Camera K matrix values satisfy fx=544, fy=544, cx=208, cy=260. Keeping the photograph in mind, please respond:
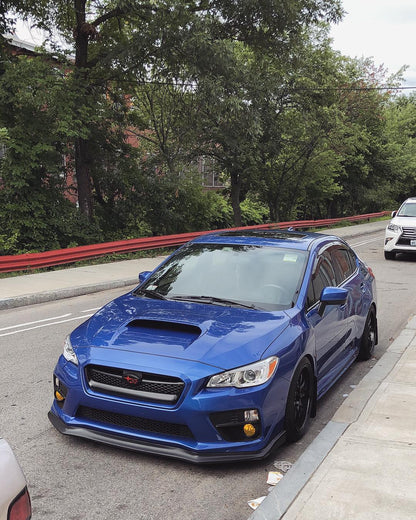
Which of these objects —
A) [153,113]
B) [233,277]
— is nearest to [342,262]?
[233,277]

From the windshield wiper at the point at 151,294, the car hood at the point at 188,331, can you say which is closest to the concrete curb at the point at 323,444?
the car hood at the point at 188,331

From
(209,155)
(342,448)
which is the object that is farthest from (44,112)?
(342,448)

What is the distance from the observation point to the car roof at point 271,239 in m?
5.51

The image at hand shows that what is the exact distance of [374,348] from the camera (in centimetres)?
730

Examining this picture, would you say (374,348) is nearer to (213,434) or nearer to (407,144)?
(213,434)

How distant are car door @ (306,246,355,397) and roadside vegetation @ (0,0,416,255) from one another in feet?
34.2

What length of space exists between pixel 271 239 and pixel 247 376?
2236mm

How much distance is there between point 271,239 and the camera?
5691mm

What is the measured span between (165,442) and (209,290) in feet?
5.46

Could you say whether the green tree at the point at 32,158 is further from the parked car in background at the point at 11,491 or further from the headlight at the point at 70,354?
the parked car in background at the point at 11,491

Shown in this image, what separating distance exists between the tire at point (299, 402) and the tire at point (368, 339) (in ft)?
7.30

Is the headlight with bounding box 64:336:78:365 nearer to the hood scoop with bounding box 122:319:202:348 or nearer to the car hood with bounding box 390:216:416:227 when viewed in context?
the hood scoop with bounding box 122:319:202:348

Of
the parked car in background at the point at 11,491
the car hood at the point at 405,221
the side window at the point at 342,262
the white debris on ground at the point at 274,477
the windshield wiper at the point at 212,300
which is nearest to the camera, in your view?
the parked car in background at the point at 11,491

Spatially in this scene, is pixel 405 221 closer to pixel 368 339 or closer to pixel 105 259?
pixel 105 259
